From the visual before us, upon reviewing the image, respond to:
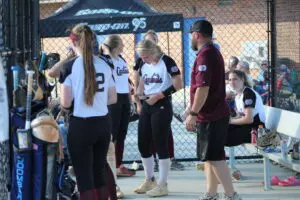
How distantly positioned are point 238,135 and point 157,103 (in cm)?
117

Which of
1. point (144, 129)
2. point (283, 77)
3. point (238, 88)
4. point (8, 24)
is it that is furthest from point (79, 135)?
point (283, 77)

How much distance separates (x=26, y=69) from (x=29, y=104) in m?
0.35

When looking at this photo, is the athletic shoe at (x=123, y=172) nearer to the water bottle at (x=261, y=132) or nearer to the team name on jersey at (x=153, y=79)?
the team name on jersey at (x=153, y=79)

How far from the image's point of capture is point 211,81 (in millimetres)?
6016

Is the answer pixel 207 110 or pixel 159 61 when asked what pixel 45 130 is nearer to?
pixel 207 110

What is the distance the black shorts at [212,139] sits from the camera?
609 cm

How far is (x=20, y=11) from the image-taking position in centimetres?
606

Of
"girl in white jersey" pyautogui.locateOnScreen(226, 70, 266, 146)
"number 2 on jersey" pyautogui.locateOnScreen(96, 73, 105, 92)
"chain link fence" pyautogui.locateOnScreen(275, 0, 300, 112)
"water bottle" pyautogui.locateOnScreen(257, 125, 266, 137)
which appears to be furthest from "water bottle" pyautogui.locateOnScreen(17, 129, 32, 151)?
"chain link fence" pyautogui.locateOnScreen(275, 0, 300, 112)

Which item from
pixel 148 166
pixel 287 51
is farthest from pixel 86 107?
pixel 287 51

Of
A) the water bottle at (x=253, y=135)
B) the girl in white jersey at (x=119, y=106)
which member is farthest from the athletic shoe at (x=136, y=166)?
the water bottle at (x=253, y=135)

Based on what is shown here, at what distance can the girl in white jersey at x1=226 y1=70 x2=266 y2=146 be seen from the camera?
24.2 ft

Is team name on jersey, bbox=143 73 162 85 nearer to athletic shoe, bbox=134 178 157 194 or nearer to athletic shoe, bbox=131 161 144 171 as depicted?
athletic shoe, bbox=134 178 157 194

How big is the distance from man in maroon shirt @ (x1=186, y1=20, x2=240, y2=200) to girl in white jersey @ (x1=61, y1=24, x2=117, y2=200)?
99 cm

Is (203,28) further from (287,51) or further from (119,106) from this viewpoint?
(287,51)
